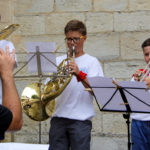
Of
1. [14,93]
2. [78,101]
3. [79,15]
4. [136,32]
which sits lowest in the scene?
[78,101]

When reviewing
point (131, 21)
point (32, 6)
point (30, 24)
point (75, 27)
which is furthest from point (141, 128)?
point (32, 6)

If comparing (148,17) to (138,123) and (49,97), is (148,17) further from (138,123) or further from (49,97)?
(49,97)

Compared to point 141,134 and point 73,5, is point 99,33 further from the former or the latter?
point 141,134

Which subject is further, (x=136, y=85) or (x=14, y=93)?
(x=136, y=85)

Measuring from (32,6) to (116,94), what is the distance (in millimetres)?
2494

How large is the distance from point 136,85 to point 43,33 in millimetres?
2412

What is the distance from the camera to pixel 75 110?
2.58m

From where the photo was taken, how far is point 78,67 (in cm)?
271

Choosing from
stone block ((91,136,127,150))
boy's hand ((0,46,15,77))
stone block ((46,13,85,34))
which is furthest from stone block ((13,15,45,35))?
boy's hand ((0,46,15,77))

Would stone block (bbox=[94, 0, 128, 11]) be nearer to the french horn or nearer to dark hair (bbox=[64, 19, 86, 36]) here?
dark hair (bbox=[64, 19, 86, 36])

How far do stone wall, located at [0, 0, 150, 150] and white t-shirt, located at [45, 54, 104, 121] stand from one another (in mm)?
1169

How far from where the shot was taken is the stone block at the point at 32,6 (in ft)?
13.2

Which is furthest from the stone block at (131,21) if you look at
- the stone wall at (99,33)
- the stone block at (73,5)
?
the stone block at (73,5)

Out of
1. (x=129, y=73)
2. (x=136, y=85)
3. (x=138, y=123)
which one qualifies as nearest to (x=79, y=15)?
(x=129, y=73)
